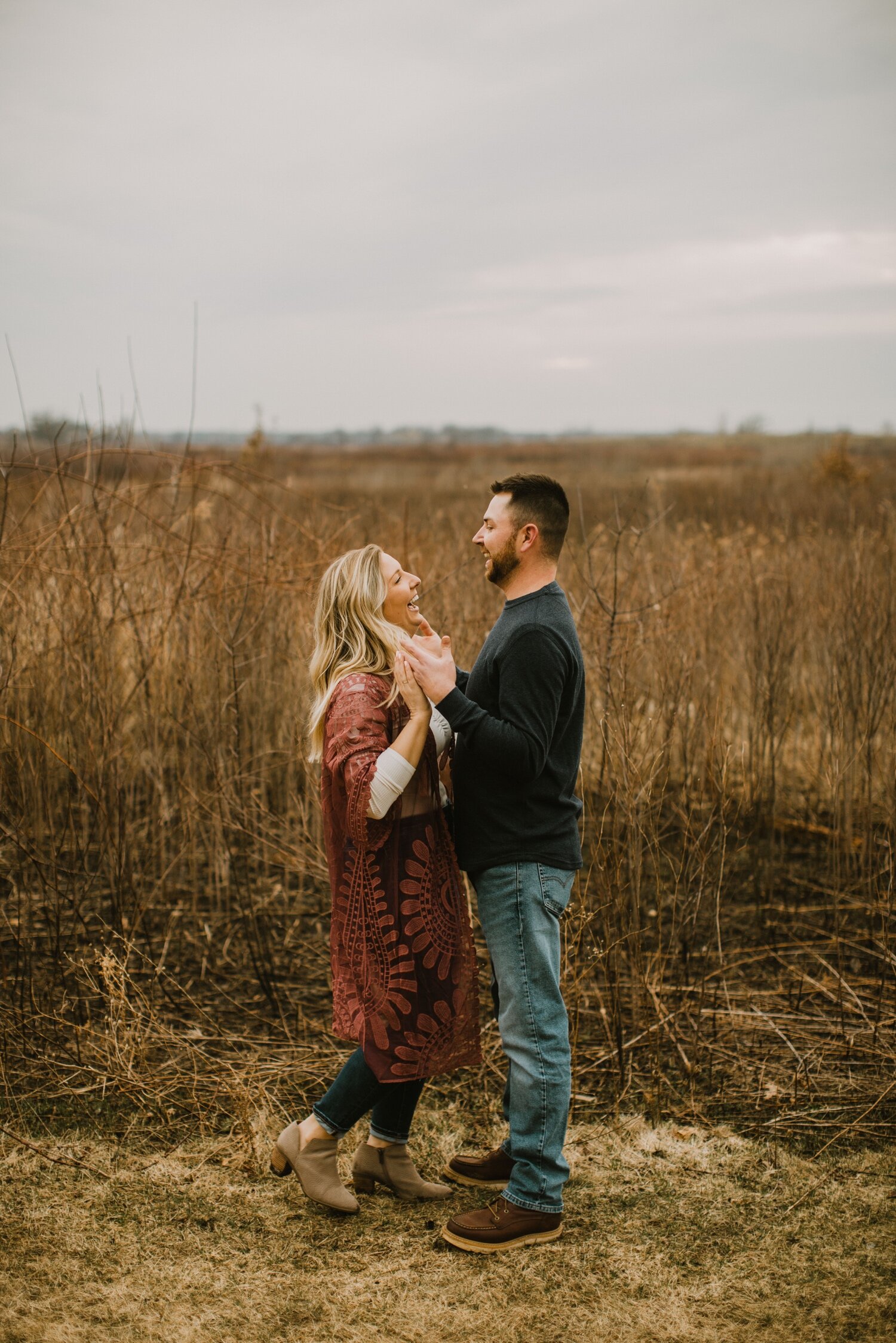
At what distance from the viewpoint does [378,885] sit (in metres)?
2.49

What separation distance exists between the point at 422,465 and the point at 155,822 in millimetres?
33590

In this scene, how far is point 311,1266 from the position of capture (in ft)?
8.27

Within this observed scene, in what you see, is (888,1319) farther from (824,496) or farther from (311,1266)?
(824,496)

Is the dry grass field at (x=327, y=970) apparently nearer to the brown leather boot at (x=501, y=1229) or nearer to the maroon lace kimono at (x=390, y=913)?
the brown leather boot at (x=501, y=1229)

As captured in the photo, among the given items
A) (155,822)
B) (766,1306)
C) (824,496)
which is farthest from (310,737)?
(824,496)

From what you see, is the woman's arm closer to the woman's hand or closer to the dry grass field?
the woman's hand

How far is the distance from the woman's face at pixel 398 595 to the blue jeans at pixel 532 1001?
2.20 feet

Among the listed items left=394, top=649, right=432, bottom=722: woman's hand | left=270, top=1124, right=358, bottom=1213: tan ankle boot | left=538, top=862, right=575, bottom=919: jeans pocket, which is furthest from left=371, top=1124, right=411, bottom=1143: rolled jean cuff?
left=394, top=649, right=432, bottom=722: woman's hand

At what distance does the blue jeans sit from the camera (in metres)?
2.45

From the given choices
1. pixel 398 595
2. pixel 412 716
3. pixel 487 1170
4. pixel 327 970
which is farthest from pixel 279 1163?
pixel 327 970

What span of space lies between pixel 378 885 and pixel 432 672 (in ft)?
1.86

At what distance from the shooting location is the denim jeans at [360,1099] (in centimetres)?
255

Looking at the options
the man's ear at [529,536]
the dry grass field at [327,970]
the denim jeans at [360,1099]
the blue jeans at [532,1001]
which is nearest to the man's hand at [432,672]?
the man's ear at [529,536]

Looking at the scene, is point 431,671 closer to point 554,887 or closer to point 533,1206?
point 554,887
